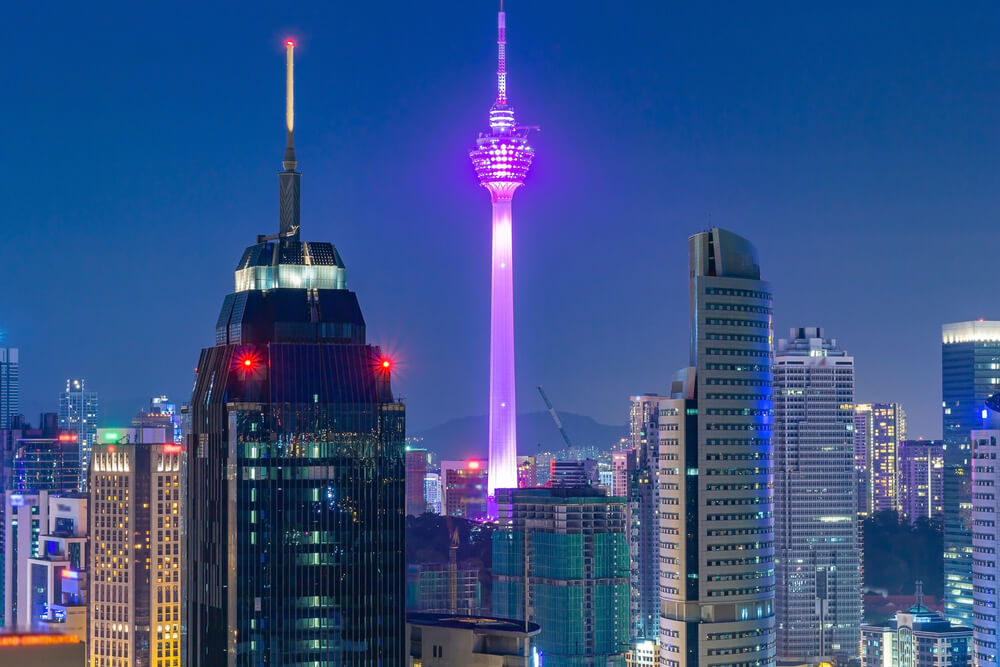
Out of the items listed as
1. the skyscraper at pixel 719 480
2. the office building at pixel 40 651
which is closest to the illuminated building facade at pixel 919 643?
the skyscraper at pixel 719 480

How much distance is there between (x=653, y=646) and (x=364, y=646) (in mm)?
104797

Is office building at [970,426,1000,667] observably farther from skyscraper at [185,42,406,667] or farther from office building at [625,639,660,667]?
skyscraper at [185,42,406,667]

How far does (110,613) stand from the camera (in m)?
157

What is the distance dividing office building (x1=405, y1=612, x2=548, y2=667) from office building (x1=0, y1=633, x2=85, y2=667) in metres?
64.4

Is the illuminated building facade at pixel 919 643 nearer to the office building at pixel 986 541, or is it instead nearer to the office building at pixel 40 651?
the office building at pixel 986 541

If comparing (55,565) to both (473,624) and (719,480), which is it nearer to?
(719,480)

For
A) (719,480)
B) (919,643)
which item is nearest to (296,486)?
(719,480)

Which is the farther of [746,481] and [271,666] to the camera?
[746,481]

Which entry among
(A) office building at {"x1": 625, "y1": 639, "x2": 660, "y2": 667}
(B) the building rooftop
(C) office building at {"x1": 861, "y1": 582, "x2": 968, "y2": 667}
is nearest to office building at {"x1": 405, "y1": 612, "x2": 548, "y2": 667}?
(B) the building rooftop

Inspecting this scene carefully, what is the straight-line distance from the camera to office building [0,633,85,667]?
1709 inches

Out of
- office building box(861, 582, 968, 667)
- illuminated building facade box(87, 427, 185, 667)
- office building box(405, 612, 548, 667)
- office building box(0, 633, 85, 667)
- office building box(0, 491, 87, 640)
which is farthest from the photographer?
office building box(861, 582, 968, 667)

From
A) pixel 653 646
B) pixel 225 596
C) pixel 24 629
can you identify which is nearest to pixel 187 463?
pixel 225 596

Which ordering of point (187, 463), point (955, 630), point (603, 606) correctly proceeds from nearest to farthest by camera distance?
point (187, 463), point (955, 630), point (603, 606)

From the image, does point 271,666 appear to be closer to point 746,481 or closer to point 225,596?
point 225,596
